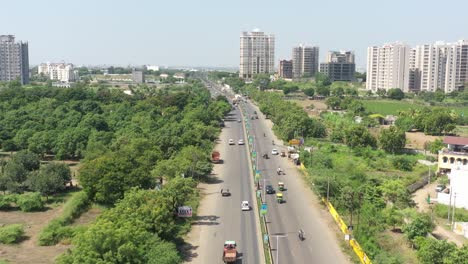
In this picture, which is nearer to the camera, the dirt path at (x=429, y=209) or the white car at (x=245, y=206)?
the dirt path at (x=429, y=209)

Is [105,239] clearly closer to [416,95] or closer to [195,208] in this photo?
[195,208]

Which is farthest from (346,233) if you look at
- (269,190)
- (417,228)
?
(269,190)

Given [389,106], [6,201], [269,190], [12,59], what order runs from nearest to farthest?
[6,201], [269,190], [389,106], [12,59]

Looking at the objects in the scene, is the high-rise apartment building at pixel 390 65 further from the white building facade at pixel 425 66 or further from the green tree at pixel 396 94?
the green tree at pixel 396 94

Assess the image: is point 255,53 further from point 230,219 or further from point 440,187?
point 230,219

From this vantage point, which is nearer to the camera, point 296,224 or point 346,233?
point 346,233

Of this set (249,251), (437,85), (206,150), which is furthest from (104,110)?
(437,85)

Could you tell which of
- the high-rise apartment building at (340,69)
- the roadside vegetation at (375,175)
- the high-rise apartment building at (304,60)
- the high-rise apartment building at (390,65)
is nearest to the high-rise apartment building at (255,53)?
the high-rise apartment building at (304,60)
